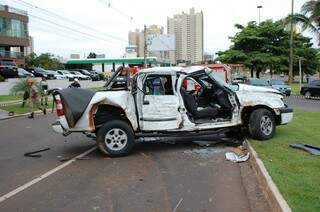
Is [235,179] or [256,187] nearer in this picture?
[256,187]

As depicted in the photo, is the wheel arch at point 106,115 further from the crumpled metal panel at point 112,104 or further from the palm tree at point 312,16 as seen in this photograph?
the palm tree at point 312,16

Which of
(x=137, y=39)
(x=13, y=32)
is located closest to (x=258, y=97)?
(x=13, y=32)

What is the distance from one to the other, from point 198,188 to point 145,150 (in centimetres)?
388

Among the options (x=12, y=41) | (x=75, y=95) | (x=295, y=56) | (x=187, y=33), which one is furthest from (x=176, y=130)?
(x=187, y=33)

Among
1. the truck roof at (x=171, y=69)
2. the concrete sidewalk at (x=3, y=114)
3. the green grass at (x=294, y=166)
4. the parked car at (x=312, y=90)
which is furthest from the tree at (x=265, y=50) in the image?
the truck roof at (x=171, y=69)

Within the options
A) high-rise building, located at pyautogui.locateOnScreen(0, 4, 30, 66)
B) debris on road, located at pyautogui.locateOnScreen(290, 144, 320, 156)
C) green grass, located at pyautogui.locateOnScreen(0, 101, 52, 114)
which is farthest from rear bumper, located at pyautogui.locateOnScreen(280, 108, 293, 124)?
high-rise building, located at pyautogui.locateOnScreen(0, 4, 30, 66)

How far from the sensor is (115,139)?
10.6m

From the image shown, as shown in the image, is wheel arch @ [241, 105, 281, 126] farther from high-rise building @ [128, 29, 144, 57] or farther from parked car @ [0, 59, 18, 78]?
high-rise building @ [128, 29, 144, 57]

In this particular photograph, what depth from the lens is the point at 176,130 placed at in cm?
1099

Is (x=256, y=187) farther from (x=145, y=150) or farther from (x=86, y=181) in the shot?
(x=145, y=150)

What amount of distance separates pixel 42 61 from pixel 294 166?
88.8m

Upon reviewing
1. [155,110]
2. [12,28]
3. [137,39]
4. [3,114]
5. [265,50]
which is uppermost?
[137,39]

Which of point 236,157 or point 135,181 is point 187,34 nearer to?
point 236,157

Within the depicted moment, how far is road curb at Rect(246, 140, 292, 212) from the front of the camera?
5.89m
